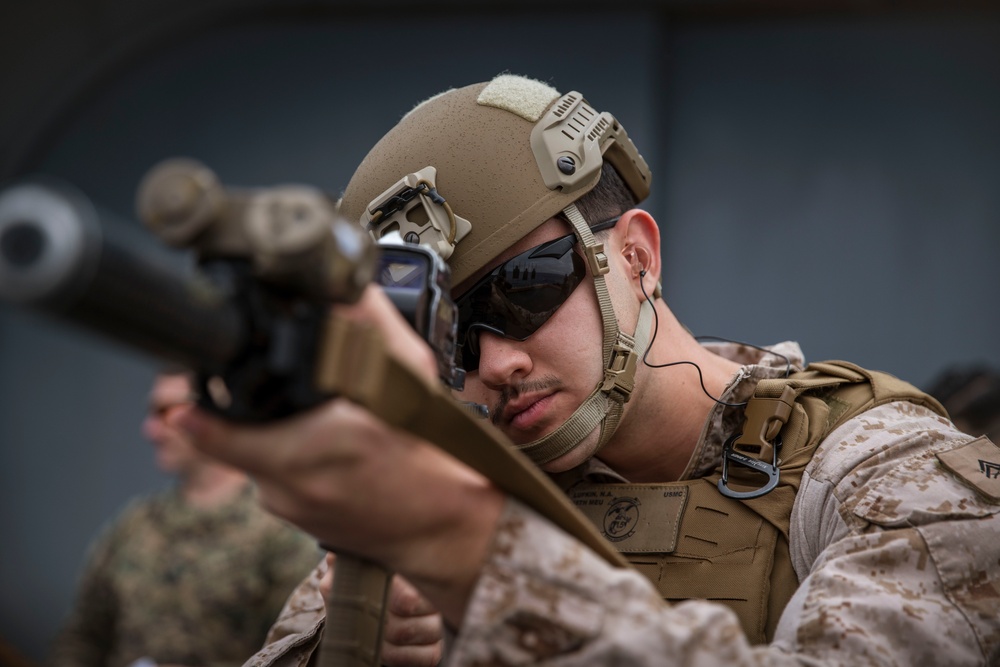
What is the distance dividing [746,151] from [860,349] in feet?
3.79

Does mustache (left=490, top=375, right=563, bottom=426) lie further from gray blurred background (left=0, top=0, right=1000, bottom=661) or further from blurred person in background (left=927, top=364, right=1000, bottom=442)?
gray blurred background (left=0, top=0, right=1000, bottom=661)

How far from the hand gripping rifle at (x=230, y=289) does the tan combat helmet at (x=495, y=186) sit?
86cm

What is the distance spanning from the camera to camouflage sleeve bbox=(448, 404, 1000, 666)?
3.84 feet

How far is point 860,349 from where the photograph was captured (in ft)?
17.0

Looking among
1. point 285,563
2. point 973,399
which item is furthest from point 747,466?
point 285,563

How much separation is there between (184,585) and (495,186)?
2.94 metres

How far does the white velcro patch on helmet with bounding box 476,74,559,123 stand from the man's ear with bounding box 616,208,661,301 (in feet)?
0.95

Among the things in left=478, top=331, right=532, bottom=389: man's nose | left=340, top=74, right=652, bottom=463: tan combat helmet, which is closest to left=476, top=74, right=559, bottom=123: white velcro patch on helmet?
left=340, top=74, right=652, bottom=463: tan combat helmet

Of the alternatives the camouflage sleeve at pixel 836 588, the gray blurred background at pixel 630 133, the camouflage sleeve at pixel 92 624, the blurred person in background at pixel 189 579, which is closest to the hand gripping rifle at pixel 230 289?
the camouflage sleeve at pixel 836 588

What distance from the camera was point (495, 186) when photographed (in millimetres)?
2041

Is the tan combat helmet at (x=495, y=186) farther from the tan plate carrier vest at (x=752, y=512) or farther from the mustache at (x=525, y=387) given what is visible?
the tan plate carrier vest at (x=752, y=512)

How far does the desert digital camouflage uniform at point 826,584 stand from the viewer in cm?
117

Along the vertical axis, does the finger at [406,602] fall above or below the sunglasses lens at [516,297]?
below

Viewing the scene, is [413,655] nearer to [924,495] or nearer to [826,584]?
[826,584]
